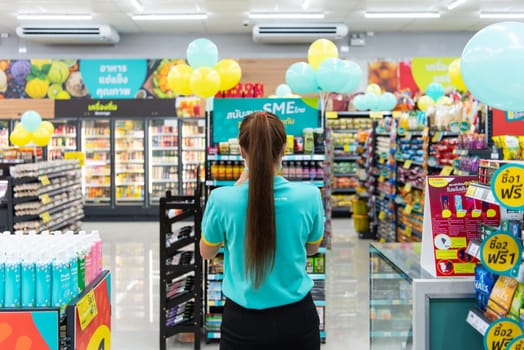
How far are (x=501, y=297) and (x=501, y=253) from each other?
17 cm

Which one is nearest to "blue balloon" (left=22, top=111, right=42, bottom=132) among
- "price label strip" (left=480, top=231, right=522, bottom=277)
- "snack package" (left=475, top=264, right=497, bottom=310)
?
"snack package" (left=475, top=264, right=497, bottom=310)

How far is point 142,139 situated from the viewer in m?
12.4

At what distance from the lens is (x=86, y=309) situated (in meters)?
2.89

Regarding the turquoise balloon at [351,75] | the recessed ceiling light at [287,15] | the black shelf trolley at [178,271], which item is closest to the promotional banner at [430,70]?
the recessed ceiling light at [287,15]

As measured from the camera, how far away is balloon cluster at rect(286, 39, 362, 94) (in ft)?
21.3

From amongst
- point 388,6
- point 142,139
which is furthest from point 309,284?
point 142,139

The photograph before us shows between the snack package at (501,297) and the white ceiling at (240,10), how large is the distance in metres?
9.19

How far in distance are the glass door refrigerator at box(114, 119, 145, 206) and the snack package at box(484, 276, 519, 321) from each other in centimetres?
1060

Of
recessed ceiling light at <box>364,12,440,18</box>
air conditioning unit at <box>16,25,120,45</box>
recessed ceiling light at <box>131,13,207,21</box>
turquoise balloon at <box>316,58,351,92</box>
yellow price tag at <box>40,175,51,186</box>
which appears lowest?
yellow price tag at <box>40,175,51,186</box>

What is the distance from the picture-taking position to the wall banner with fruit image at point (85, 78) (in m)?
13.1

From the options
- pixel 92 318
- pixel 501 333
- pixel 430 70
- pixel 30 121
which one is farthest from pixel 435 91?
pixel 501 333

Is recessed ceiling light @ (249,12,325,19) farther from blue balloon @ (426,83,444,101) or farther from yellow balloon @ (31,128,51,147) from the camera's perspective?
yellow balloon @ (31,128,51,147)

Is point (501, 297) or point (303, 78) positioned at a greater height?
point (303, 78)

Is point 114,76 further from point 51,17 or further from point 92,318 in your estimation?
point 92,318
